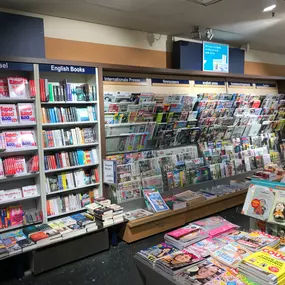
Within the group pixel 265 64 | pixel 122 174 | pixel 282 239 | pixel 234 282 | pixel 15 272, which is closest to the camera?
pixel 234 282

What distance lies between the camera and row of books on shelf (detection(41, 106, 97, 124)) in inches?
142

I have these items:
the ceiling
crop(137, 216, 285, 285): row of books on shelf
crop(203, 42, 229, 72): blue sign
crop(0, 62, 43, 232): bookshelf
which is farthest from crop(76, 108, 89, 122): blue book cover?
crop(203, 42, 229, 72): blue sign

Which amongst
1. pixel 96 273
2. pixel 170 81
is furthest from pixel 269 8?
pixel 96 273

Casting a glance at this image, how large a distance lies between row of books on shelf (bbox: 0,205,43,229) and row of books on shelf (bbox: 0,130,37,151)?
737 millimetres

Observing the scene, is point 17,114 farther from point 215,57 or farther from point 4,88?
point 215,57

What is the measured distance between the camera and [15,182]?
11.9 feet

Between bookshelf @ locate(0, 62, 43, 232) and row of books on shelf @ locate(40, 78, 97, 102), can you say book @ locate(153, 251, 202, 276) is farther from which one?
row of books on shelf @ locate(40, 78, 97, 102)

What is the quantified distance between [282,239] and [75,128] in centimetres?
271

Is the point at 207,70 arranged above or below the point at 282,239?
above

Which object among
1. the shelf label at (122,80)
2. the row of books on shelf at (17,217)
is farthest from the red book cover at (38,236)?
the shelf label at (122,80)

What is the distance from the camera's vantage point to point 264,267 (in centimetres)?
176

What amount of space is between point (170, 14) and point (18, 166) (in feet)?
9.02

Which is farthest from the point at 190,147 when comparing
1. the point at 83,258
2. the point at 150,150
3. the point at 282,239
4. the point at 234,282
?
the point at 234,282

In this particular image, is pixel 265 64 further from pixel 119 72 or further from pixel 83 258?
pixel 83 258
